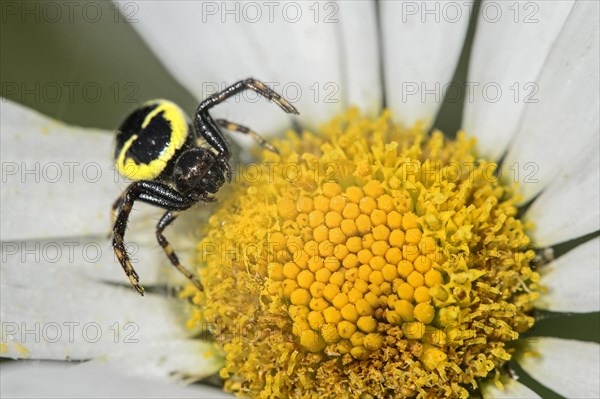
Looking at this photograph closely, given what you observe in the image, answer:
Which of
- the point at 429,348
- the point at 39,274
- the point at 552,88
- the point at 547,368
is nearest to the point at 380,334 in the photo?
the point at 429,348

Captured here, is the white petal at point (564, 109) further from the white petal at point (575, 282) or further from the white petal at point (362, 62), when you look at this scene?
the white petal at point (362, 62)

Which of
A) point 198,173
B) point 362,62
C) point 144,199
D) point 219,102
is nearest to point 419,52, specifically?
point 362,62

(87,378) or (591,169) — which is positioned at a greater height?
(591,169)

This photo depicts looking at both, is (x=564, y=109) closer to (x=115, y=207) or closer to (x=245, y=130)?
(x=245, y=130)

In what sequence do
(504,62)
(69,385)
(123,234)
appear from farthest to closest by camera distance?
(504,62), (123,234), (69,385)

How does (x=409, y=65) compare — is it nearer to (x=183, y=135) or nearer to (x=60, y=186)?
(x=183, y=135)
